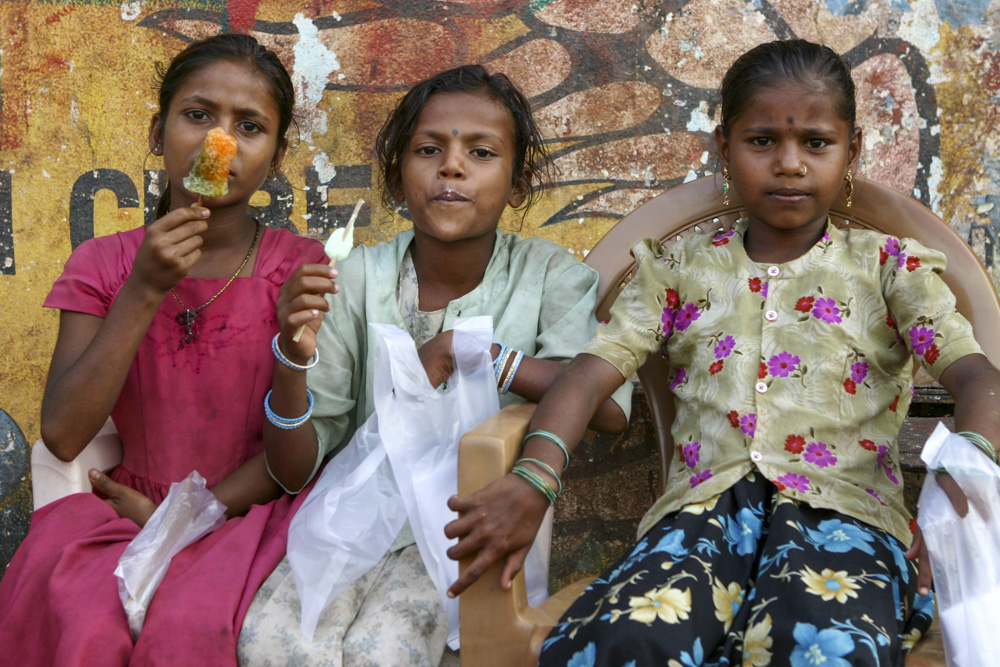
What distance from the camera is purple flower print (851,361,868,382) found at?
5.69 feet

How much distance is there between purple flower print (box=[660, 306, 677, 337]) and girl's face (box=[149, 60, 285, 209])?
1045 mm

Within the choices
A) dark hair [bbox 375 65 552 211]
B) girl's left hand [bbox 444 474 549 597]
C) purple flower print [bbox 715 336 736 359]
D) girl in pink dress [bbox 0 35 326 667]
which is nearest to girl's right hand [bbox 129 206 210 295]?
girl in pink dress [bbox 0 35 326 667]

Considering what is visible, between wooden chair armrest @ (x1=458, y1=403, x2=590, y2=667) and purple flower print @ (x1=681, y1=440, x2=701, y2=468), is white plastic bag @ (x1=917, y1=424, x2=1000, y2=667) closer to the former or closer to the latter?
purple flower print @ (x1=681, y1=440, x2=701, y2=468)

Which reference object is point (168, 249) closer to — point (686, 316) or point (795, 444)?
point (686, 316)

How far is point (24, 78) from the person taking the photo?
2799 millimetres

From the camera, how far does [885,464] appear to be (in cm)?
173

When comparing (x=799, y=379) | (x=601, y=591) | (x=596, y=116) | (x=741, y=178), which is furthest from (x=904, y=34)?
(x=601, y=591)

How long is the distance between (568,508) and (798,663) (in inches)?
56.2

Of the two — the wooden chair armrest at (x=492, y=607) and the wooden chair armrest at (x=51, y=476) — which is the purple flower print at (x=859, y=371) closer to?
the wooden chair armrest at (x=492, y=607)

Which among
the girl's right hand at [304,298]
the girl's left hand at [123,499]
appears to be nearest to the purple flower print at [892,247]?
the girl's right hand at [304,298]

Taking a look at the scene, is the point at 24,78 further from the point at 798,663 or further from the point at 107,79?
the point at 798,663

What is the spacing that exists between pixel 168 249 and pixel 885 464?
1.55m

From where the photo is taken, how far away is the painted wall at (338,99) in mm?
2758

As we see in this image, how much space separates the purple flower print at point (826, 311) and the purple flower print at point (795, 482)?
0.33 meters
